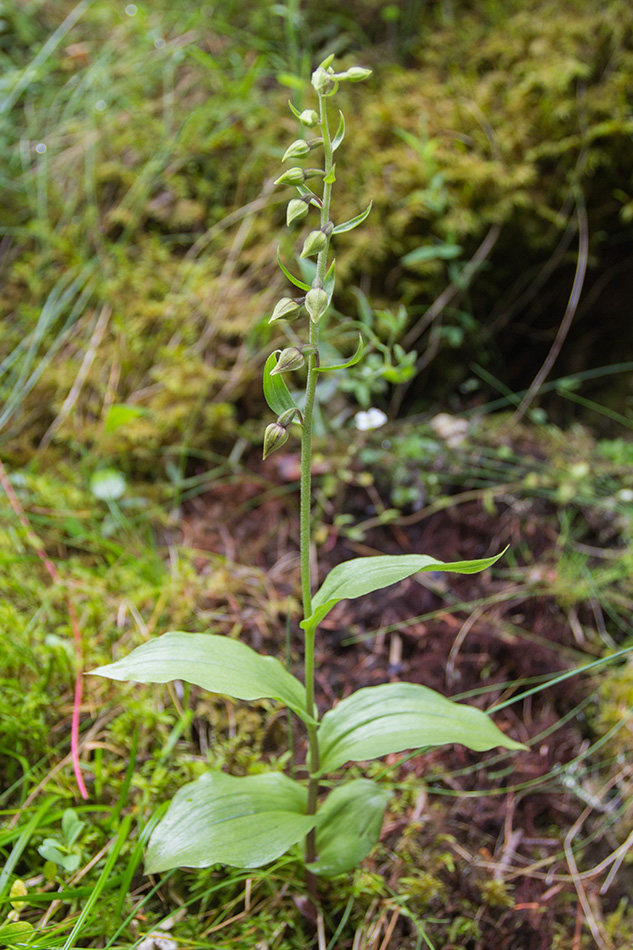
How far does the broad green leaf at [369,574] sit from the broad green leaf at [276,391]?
0.34m

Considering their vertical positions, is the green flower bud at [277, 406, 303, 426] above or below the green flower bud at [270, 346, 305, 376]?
below

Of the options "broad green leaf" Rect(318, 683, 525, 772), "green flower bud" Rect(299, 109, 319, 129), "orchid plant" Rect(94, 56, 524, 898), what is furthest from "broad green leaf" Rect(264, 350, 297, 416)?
"broad green leaf" Rect(318, 683, 525, 772)

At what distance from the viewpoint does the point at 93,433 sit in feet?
8.55

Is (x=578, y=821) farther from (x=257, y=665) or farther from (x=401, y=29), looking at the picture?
(x=401, y=29)

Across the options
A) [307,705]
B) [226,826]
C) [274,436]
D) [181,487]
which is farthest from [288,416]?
[181,487]

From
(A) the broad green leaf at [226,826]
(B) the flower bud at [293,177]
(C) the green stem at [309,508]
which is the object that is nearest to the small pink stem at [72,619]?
(A) the broad green leaf at [226,826]

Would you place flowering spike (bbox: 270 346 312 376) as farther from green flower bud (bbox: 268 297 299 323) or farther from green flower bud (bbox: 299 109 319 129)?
green flower bud (bbox: 299 109 319 129)

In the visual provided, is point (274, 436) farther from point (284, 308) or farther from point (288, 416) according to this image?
point (284, 308)

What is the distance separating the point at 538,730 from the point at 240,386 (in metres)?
1.71

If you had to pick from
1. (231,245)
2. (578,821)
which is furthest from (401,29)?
(578,821)

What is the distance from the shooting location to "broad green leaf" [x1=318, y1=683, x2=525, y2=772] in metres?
1.32

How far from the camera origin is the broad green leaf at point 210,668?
1.18 metres

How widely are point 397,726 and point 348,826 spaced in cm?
26

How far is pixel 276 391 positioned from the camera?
1240 mm
